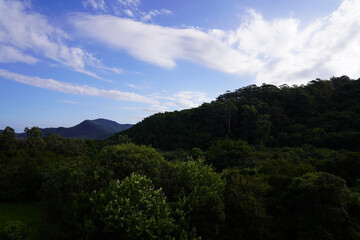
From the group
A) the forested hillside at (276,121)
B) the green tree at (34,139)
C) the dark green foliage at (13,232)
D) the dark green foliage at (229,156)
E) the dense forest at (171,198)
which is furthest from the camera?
the forested hillside at (276,121)

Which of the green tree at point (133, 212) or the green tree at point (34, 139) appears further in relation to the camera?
the green tree at point (34, 139)

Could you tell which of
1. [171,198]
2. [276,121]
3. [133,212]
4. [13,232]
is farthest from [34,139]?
[276,121]

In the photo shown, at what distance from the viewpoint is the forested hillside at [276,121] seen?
46031mm

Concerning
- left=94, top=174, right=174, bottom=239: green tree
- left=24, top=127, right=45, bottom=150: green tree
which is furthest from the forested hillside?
left=94, top=174, right=174, bottom=239: green tree

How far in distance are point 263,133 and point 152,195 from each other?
45.7 m

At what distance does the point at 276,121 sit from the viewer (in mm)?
58125

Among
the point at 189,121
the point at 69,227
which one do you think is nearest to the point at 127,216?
the point at 69,227

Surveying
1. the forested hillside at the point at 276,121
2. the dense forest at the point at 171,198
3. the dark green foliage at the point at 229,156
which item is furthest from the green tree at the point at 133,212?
the forested hillside at the point at 276,121

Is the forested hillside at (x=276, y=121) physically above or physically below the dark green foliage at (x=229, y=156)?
above

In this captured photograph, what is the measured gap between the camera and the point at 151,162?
18.0m

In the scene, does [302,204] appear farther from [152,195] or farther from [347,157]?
[347,157]

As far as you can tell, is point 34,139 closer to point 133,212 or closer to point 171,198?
point 171,198

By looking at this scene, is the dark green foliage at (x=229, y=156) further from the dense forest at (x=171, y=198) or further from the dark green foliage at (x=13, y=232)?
the dark green foliage at (x=13, y=232)

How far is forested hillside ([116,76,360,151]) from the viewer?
4603cm
